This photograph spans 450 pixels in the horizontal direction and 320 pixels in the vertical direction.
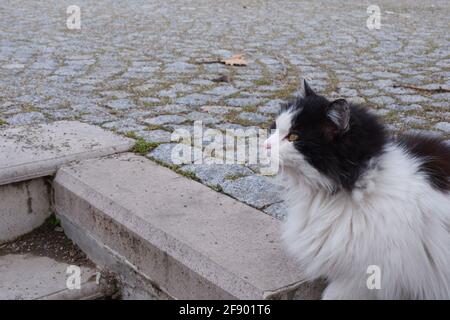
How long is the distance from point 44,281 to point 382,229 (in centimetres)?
191

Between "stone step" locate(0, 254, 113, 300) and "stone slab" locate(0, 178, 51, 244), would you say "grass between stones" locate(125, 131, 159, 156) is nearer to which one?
"stone slab" locate(0, 178, 51, 244)

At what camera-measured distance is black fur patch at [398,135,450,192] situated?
2354 millimetres

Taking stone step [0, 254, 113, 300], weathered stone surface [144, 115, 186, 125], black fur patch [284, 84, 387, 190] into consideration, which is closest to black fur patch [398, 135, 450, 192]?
black fur patch [284, 84, 387, 190]

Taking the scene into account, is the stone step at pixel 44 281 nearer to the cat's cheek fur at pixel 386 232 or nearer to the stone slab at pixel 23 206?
the stone slab at pixel 23 206

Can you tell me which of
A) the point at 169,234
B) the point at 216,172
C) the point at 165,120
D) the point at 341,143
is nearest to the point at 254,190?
the point at 216,172

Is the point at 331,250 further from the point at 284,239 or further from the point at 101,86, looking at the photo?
the point at 101,86

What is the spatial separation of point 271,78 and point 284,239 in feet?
12.6

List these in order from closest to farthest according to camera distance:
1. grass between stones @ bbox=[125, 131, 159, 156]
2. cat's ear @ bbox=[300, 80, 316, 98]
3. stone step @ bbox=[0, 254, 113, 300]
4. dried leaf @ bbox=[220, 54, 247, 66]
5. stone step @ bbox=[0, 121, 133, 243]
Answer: cat's ear @ bbox=[300, 80, 316, 98] → stone step @ bbox=[0, 254, 113, 300] → stone step @ bbox=[0, 121, 133, 243] → grass between stones @ bbox=[125, 131, 159, 156] → dried leaf @ bbox=[220, 54, 247, 66]

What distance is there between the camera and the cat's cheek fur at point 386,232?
225 cm

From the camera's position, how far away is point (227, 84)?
19.7 ft

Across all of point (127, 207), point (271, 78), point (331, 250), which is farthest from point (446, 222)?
point (271, 78)

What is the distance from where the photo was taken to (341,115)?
224 cm

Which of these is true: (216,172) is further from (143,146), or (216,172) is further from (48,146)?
(48,146)

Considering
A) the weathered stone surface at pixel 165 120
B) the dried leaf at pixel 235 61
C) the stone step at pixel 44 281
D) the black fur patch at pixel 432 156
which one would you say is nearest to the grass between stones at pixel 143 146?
the weathered stone surface at pixel 165 120
